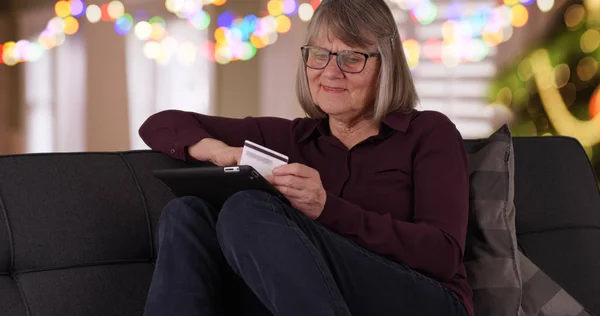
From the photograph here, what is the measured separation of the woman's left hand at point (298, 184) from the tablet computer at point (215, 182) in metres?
0.02

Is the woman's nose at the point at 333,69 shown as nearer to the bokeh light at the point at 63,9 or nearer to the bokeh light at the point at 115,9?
the bokeh light at the point at 115,9

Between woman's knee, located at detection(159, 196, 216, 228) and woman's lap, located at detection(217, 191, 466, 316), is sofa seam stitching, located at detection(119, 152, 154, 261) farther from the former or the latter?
woman's lap, located at detection(217, 191, 466, 316)

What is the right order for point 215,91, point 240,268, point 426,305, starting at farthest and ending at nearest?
1. point 215,91
2. point 426,305
3. point 240,268

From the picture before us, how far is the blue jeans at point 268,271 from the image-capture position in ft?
4.54

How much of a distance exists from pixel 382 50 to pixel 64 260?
0.81 metres

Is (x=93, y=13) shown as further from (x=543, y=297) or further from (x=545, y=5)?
(x=543, y=297)

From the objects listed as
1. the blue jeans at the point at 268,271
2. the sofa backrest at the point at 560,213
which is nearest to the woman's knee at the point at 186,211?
the blue jeans at the point at 268,271

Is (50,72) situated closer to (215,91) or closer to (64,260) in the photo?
(215,91)

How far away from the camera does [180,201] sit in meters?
1.55

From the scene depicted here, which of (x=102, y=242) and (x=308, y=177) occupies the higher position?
(x=308, y=177)

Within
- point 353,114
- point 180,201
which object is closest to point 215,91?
point 353,114

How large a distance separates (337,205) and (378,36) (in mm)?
462

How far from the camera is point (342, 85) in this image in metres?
1.87

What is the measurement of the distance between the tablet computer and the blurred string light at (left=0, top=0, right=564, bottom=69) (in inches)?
109
